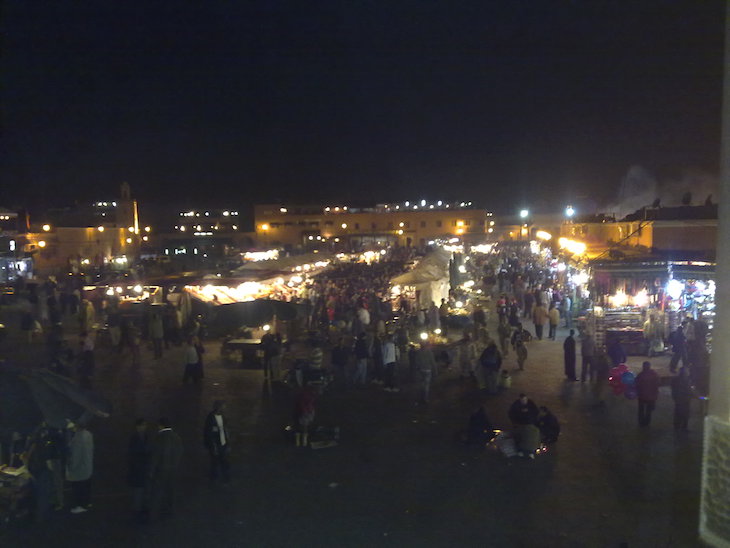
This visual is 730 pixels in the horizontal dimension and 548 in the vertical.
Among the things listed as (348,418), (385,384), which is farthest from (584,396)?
(348,418)

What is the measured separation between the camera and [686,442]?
745 cm

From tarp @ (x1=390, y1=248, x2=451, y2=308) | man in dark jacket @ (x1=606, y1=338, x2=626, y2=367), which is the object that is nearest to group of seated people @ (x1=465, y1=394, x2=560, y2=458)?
man in dark jacket @ (x1=606, y1=338, x2=626, y2=367)

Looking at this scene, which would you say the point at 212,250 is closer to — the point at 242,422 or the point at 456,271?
the point at 456,271

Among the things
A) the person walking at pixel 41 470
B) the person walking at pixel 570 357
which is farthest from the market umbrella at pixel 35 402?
the person walking at pixel 570 357

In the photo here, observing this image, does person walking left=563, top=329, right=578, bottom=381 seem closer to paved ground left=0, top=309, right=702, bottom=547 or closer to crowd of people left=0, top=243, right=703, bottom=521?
crowd of people left=0, top=243, right=703, bottom=521

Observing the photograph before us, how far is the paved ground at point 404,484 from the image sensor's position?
5.30 meters

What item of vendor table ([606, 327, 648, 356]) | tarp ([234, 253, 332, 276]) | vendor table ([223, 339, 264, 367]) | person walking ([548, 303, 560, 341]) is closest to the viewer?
vendor table ([223, 339, 264, 367])

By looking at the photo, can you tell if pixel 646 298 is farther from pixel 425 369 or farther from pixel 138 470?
pixel 138 470

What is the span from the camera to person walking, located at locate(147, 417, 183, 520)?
565cm

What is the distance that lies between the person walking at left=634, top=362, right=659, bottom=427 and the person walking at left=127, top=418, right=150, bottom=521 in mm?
6274

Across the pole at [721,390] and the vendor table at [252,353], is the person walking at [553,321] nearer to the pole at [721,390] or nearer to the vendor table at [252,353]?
the vendor table at [252,353]

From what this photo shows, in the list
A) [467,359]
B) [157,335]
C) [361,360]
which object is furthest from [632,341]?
[157,335]

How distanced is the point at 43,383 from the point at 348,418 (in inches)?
167

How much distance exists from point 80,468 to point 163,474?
0.88 m
